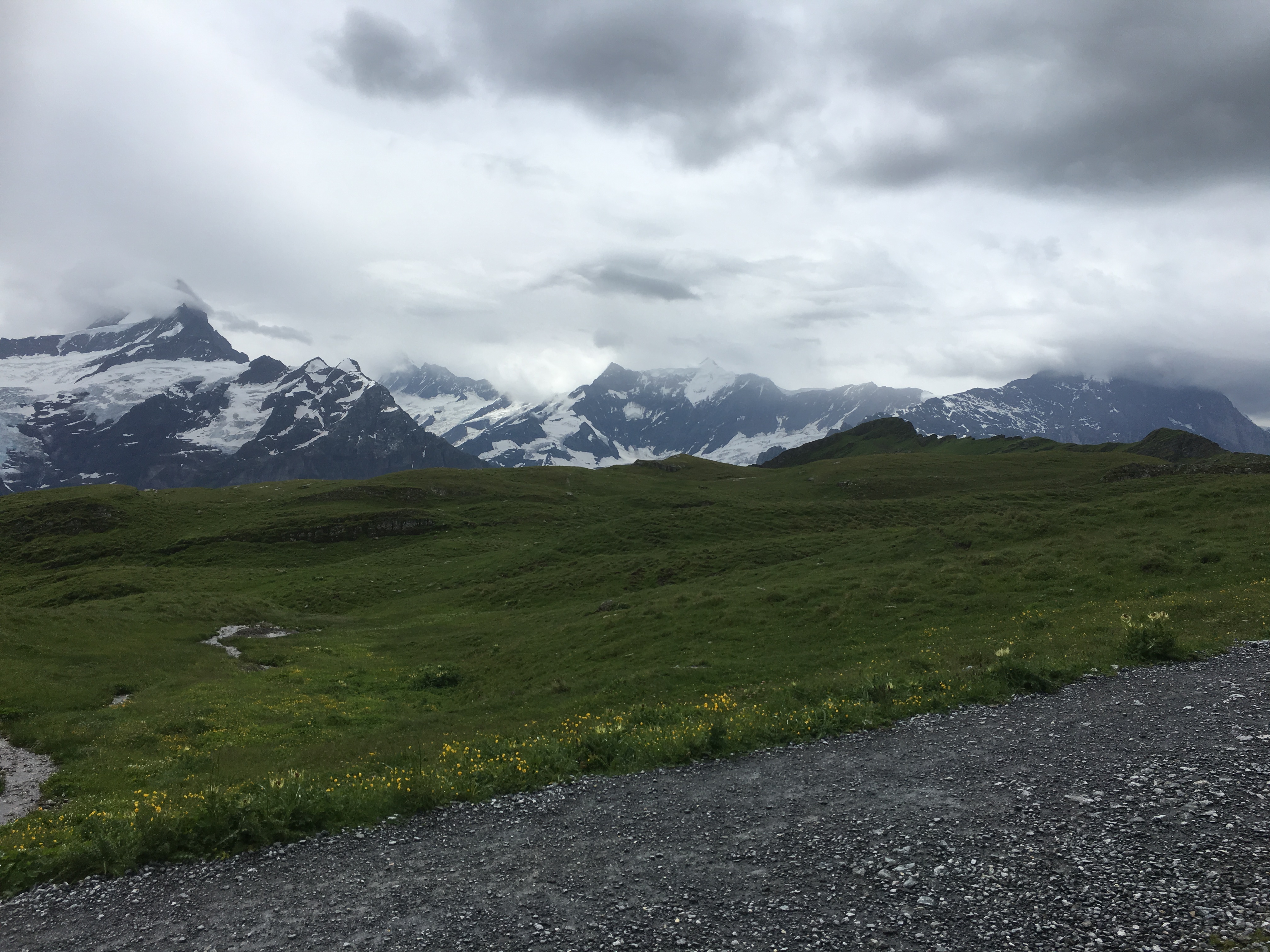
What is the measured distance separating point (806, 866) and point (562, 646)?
27.4 meters

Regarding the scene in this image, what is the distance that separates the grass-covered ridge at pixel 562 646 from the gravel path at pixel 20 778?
1.72 feet

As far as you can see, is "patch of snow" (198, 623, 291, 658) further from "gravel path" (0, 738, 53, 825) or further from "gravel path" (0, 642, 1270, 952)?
"gravel path" (0, 642, 1270, 952)

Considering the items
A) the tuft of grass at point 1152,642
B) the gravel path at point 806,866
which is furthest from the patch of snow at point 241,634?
the tuft of grass at point 1152,642

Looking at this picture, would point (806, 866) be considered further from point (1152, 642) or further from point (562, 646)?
point (562, 646)

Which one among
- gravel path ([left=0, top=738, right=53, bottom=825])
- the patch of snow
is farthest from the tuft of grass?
the patch of snow

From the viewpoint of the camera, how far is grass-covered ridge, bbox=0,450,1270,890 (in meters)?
16.7

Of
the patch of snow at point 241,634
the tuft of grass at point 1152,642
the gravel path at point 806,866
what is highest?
the tuft of grass at point 1152,642

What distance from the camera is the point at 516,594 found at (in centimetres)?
5916

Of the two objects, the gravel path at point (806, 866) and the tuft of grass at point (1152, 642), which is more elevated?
the tuft of grass at point (1152, 642)

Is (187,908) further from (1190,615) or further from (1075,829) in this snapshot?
(1190,615)

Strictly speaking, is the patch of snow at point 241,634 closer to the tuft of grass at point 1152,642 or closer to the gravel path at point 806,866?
the gravel path at point 806,866

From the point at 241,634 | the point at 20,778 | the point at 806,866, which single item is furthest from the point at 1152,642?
the point at 241,634

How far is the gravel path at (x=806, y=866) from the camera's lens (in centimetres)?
911

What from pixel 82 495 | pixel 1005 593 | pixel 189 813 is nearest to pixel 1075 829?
pixel 189 813
